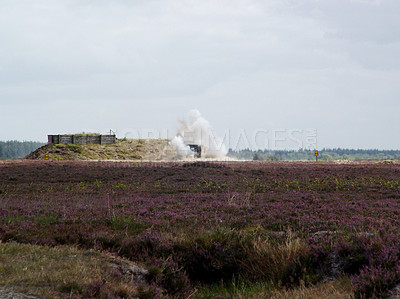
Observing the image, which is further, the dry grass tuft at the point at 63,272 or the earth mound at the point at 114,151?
the earth mound at the point at 114,151

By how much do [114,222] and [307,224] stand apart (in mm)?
5824

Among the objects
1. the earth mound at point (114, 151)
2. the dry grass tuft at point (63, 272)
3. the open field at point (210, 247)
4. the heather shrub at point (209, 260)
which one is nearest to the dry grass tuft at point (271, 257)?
the open field at point (210, 247)

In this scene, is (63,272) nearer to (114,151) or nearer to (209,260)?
(209,260)

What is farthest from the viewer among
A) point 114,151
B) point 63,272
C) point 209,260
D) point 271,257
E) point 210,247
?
point 114,151

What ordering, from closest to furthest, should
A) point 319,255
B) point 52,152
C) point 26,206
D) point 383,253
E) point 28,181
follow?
point 383,253 → point 319,255 → point 26,206 → point 28,181 → point 52,152

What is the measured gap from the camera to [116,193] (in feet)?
70.8

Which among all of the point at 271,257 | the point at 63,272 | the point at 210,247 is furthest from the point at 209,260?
the point at 63,272

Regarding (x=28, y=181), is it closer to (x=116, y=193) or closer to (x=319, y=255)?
(x=116, y=193)

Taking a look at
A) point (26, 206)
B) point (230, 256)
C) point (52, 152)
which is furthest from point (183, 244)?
point (52, 152)

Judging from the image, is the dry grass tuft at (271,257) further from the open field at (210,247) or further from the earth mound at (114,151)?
the earth mound at (114,151)

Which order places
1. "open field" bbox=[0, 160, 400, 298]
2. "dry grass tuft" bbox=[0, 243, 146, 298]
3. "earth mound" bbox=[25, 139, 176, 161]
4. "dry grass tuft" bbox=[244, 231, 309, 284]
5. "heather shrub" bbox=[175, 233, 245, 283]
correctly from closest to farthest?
1. "dry grass tuft" bbox=[0, 243, 146, 298]
2. "open field" bbox=[0, 160, 400, 298]
3. "dry grass tuft" bbox=[244, 231, 309, 284]
4. "heather shrub" bbox=[175, 233, 245, 283]
5. "earth mound" bbox=[25, 139, 176, 161]

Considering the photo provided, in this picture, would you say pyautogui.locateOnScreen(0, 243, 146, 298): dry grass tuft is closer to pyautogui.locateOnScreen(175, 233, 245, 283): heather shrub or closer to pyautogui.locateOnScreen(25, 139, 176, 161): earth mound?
pyautogui.locateOnScreen(175, 233, 245, 283): heather shrub

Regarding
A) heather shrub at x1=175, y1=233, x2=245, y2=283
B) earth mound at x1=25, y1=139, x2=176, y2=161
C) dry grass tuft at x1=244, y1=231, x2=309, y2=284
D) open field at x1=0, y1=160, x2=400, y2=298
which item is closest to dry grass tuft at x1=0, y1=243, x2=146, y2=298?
open field at x1=0, y1=160, x2=400, y2=298

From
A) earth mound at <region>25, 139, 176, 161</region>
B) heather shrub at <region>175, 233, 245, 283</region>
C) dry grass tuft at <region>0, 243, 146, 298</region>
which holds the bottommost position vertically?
heather shrub at <region>175, 233, 245, 283</region>
